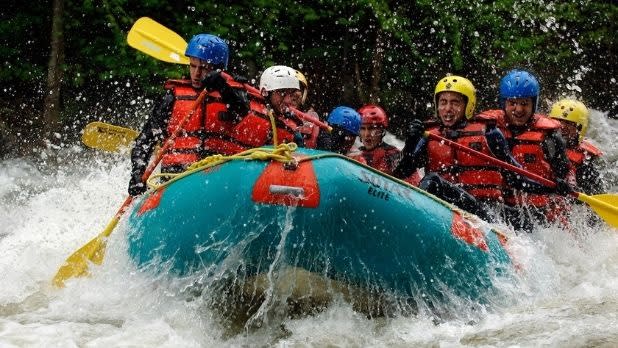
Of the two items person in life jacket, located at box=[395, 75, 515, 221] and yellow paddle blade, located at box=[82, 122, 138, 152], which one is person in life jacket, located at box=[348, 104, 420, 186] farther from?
yellow paddle blade, located at box=[82, 122, 138, 152]

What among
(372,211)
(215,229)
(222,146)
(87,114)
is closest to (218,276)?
(215,229)

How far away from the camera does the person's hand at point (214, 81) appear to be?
15.6 ft

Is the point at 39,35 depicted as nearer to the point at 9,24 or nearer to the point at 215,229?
the point at 9,24

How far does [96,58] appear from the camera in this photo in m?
9.79

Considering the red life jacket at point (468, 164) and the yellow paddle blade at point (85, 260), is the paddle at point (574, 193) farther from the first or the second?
the yellow paddle blade at point (85, 260)

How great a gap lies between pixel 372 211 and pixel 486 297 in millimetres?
1122

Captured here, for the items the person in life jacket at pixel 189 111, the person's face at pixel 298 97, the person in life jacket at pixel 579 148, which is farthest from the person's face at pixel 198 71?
the person in life jacket at pixel 579 148

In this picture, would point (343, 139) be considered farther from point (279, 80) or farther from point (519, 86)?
point (519, 86)

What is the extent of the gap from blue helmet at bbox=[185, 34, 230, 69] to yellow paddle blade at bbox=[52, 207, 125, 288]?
1.21 meters

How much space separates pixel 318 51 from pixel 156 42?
5.05m

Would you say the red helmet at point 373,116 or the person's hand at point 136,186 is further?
the red helmet at point 373,116

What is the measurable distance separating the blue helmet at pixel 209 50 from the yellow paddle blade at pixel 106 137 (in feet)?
5.42

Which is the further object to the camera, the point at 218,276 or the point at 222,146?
the point at 222,146

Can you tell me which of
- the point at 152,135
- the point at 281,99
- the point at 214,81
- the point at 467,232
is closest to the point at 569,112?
the point at 281,99
